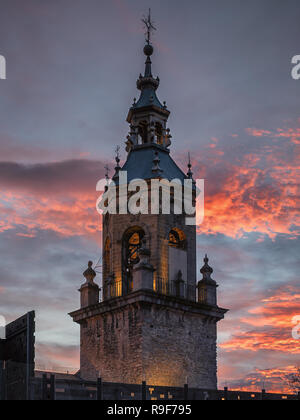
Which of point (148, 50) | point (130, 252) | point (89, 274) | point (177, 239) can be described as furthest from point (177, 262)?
point (148, 50)

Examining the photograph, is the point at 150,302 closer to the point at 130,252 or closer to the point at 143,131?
the point at 130,252

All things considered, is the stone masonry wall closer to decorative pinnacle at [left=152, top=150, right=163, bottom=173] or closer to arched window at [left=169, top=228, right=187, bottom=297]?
arched window at [left=169, top=228, right=187, bottom=297]

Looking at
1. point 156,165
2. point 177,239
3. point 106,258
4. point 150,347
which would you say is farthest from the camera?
point 106,258

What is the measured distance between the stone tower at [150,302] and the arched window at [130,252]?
0.07 metres

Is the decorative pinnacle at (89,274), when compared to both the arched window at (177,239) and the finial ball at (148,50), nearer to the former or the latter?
the arched window at (177,239)

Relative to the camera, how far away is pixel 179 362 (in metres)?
54.8

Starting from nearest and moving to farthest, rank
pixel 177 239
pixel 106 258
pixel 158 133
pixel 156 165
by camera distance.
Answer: pixel 156 165 < pixel 177 239 < pixel 106 258 < pixel 158 133

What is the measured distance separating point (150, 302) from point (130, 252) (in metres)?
6.26

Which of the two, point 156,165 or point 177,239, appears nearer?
point 156,165

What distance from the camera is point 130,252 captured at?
5906cm

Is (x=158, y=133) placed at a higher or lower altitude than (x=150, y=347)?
higher

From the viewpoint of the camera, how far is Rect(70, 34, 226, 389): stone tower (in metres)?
53.7
